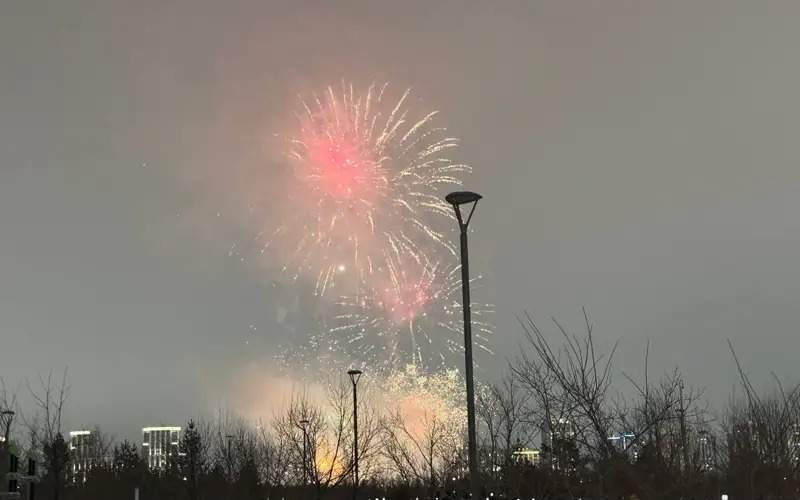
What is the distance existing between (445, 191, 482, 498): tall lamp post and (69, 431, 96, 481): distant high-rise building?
132 ft

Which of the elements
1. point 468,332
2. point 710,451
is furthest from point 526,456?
point 468,332

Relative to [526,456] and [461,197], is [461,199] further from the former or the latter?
[526,456]

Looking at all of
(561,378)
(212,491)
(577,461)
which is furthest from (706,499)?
(212,491)

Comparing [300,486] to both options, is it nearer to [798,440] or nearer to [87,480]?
[87,480]

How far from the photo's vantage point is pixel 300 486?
42.9m

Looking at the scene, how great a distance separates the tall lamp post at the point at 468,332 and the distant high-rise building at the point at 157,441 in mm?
48808

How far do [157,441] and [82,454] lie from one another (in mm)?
17070

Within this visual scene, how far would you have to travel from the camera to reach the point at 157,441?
72438 mm

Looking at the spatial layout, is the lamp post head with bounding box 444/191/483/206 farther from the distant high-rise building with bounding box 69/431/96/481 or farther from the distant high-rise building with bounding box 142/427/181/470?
the distant high-rise building with bounding box 142/427/181/470

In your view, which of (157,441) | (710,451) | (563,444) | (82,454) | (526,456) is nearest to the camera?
(563,444)

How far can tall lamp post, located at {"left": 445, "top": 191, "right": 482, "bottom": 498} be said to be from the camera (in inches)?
508

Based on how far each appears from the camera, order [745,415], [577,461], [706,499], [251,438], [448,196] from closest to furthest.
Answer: [448,196]
[577,461]
[745,415]
[706,499]
[251,438]

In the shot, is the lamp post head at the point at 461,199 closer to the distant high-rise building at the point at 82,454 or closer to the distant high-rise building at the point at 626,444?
the distant high-rise building at the point at 626,444

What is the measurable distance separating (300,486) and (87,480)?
12.8m
